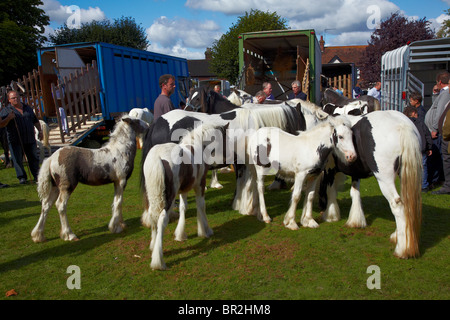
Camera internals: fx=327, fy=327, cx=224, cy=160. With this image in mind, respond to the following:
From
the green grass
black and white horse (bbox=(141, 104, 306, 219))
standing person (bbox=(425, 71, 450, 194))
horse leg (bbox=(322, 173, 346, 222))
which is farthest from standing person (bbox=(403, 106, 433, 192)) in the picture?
horse leg (bbox=(322, 173, 346, 222))

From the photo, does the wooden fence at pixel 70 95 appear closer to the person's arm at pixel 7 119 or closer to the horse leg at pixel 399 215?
the person's arm at pixel 7 119

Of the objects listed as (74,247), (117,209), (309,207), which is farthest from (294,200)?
(74,247)

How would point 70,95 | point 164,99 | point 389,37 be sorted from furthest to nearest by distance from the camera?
point 389,37
point 70,95
point 164,99

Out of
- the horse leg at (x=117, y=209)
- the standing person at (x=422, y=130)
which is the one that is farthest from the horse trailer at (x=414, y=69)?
the horse leg at (x=117, y=209)

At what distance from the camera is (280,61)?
14.2 meters

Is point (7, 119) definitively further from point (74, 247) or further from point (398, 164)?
point (398, 164)

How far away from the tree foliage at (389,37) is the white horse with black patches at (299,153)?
2496cm

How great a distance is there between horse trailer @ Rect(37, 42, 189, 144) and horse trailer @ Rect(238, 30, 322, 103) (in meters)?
5.04

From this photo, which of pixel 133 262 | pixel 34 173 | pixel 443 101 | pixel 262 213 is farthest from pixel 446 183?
pixel 34 173

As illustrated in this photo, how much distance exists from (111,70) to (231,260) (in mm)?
10929

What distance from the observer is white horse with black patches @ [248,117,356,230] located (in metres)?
4.57
